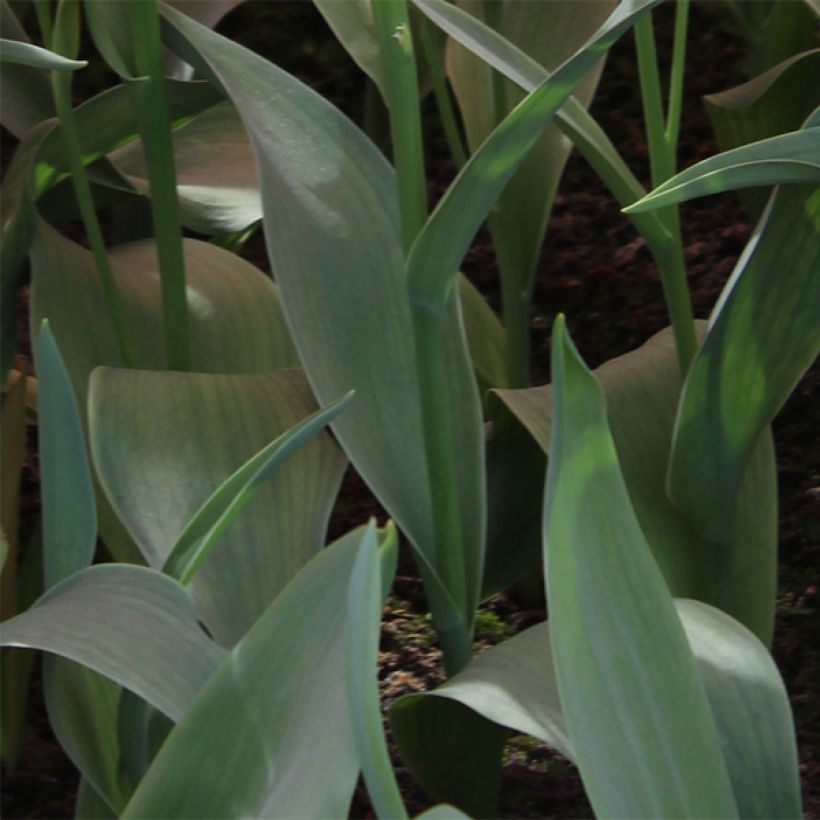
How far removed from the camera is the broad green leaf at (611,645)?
36 centimetres

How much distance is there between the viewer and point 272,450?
0.45 meters

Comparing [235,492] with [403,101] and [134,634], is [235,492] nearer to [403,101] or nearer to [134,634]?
[134,634]

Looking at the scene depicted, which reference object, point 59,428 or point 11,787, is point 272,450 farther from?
point 11,787

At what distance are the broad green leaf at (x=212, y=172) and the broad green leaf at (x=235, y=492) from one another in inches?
12.8

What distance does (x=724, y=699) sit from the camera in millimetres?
456

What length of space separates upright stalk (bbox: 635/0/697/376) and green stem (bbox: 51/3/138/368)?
27 cm

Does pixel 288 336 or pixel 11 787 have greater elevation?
pixel 288 336

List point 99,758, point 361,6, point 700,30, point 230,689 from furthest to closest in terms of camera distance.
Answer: point 700,30
point 361,6
point 99,758
point 230,689

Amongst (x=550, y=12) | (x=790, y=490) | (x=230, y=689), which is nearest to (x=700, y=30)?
(x=550, y=12)

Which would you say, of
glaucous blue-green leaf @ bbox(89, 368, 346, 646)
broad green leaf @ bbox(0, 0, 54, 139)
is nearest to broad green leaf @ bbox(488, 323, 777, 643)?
glaucous blue-green leaf @ bbox(89, 368, 346, 646)

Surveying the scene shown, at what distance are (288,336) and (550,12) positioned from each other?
0.26 meters

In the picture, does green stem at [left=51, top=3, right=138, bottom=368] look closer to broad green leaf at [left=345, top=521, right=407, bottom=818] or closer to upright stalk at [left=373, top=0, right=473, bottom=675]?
upright stalk at [left=373, top=0, right=473, bottom=675]

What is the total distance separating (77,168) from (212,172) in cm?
18

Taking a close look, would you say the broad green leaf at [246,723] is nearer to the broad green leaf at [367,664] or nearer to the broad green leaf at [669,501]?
the broad green leaf at [367,664]
